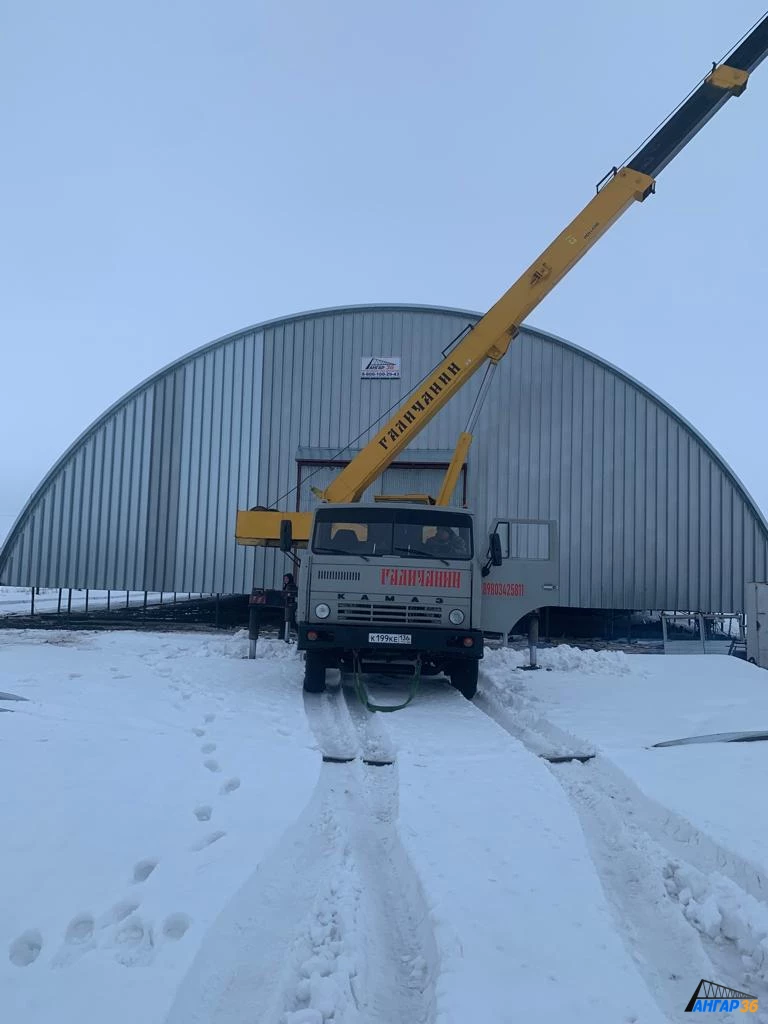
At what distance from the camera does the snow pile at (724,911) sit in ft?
10.1

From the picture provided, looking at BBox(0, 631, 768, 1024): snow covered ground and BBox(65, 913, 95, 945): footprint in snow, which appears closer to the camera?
BBox(0, 631, 768, 1024): snow covered ground

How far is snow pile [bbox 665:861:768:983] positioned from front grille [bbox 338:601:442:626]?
4.89 metres

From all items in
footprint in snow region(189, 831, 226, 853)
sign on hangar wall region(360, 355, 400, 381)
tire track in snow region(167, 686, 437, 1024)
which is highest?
sign on hangar wall region(360, 355, 400, 381)

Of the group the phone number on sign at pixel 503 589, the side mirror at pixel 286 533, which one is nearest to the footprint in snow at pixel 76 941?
the side mirror at pixel 286 533

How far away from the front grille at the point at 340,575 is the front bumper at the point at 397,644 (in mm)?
571

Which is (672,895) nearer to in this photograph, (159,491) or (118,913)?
(118,913)

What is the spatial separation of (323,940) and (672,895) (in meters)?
1.79

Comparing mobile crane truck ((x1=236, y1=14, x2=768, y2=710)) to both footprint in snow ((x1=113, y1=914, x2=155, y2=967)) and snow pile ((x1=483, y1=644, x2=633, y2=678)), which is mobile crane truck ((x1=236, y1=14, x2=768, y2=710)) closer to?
snow pile ((x1=483, y1=644, x2=633, y2=678))

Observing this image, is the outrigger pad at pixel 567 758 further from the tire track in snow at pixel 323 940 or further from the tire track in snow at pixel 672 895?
the tire track in snow at pixel 323 940

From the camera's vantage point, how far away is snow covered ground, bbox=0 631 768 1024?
2.71 m

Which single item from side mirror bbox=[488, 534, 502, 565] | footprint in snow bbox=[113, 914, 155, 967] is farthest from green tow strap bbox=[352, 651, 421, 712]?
footprint in snow bbox=[113, 914, 155, 967]

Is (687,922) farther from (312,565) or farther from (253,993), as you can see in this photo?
(312,565)

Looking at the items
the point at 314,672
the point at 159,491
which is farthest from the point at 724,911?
the point at 159,491

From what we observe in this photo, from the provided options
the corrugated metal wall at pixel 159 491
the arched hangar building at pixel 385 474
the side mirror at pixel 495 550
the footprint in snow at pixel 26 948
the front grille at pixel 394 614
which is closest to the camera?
the footprint in snow at pixel 26 948
